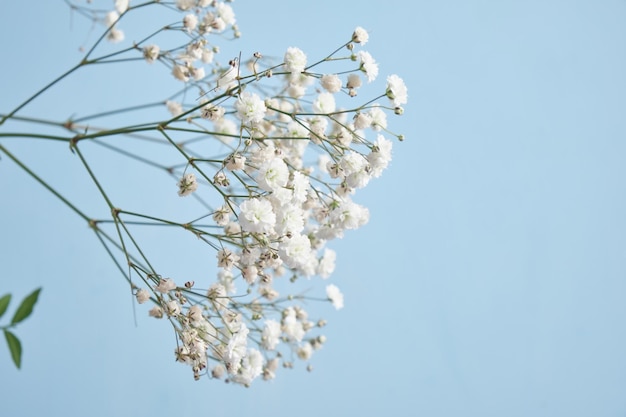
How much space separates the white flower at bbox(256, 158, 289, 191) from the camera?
85cm

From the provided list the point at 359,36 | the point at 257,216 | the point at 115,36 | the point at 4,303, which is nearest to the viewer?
the point at 4,303

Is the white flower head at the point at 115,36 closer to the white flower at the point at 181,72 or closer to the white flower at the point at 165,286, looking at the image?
the white flower at the point at 181,72

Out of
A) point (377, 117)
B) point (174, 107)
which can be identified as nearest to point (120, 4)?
point (174, 107)

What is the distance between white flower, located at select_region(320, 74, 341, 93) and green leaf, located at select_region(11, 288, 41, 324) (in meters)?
0.54

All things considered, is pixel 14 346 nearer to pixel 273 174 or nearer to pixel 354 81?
pixel 273 174

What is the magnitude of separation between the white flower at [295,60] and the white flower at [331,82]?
1.4 inches

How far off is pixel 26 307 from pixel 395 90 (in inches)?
24.1

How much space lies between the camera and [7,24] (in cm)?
148

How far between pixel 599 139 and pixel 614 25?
32cm

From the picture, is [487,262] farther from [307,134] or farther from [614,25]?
[307,134]

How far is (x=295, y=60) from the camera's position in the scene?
909mm

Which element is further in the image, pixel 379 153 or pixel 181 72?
pixel 181 72

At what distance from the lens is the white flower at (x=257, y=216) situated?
0.85 meters

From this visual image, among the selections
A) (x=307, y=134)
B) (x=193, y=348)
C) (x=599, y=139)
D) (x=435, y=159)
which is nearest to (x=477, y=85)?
(x=435, y=159)
